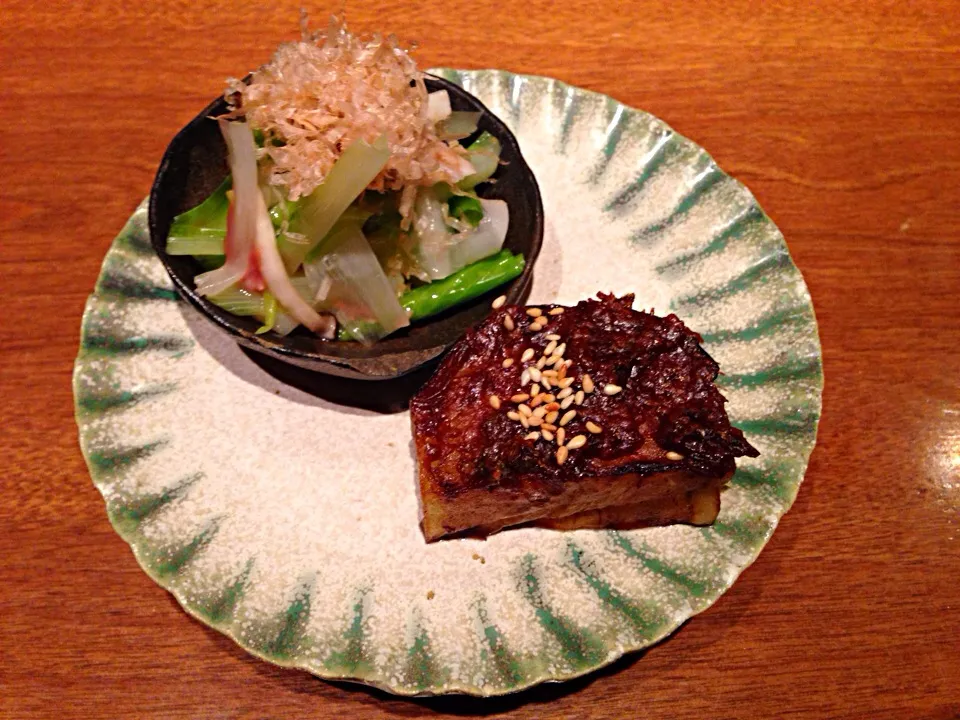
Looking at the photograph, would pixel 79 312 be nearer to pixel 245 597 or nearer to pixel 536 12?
pixel 245 597

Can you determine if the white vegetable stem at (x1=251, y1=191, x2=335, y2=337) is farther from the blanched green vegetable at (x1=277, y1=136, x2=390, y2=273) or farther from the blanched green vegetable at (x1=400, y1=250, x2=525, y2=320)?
the blanched green vegetable at (x1=400, y1=250, x2=525, y2=320)

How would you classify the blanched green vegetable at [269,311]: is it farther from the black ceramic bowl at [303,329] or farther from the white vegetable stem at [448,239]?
the white vegetable stem at [448,239]

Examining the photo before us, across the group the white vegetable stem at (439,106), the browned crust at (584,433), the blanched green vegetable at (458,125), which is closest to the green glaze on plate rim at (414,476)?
the browned crust at (584,433)

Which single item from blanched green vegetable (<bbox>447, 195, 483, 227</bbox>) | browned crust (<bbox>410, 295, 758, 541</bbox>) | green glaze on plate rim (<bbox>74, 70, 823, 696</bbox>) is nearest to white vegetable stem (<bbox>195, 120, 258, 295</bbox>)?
green glaze on plate rim (<bbox>74, 70, 823, 696</bbox>)

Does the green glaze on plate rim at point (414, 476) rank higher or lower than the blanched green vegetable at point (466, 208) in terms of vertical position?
lower

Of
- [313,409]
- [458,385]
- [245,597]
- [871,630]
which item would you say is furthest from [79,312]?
[871,630]

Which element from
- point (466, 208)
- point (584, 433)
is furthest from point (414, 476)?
point (466, 208)

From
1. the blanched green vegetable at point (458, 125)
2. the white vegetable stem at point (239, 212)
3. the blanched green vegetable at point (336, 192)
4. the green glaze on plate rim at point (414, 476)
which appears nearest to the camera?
the green glaze on plate rim at point (414, 476)

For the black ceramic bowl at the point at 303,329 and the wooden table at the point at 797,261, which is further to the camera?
the black ceramic bowl at the point at 303,329
